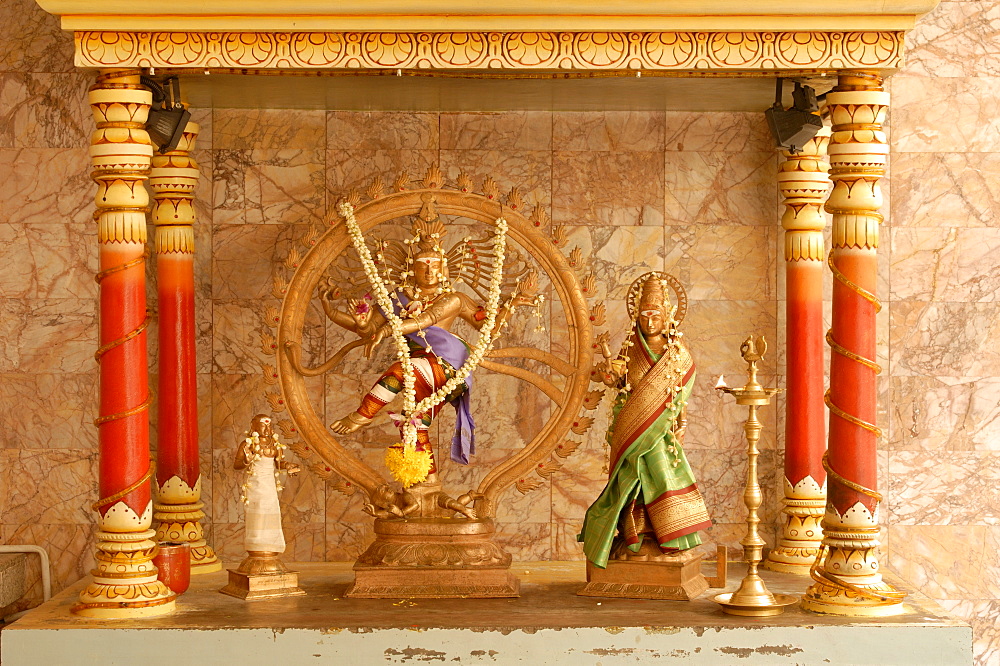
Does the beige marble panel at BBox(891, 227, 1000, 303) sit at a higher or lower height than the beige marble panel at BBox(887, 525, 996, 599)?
higher

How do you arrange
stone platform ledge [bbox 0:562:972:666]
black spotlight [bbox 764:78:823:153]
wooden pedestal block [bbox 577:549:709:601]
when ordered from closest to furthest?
stone platform ledge [bbox 0:562:972:666] → wooden pedestal block [bbox 577:549:709:601] → black spotlight [bbox 764:78:823:153]

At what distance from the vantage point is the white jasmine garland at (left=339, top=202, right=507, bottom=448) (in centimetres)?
666

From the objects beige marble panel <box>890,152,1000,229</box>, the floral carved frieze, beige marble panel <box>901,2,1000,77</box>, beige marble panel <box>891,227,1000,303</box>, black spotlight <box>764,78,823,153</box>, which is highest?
beige marble panel <box>901,2,1000,77</box>

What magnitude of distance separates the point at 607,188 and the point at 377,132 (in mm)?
1495

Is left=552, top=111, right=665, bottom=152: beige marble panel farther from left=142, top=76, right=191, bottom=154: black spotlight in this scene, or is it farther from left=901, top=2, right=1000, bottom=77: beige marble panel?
left=142, top=76, right=191, bottom=154: black spotlight

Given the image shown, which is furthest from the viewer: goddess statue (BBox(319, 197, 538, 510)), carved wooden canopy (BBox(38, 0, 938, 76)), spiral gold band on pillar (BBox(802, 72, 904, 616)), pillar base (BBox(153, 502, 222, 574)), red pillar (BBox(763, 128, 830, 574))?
red pillar (BBox(763, 128, 830, 574))

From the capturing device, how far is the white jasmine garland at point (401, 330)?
666 cm

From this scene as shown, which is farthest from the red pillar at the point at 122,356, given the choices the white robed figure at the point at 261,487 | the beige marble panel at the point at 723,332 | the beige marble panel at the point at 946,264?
the beige marble panel at the point at 946,264

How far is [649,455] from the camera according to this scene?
21.4 feet

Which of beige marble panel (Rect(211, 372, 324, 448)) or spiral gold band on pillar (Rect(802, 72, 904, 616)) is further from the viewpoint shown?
beige marble panel (Rect(211, 372, 324, 448))

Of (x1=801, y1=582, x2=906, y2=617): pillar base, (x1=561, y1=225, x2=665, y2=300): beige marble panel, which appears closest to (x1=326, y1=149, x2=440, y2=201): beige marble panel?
(x1=561, y1=225, x2=665, y2=300): beige marble panel

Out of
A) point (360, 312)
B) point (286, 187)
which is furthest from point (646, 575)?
point (286, 187)

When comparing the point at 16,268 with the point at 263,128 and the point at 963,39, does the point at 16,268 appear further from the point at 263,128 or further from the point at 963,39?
the point at 963,39

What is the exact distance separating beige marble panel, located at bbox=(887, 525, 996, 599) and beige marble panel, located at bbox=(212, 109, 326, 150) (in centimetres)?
450
